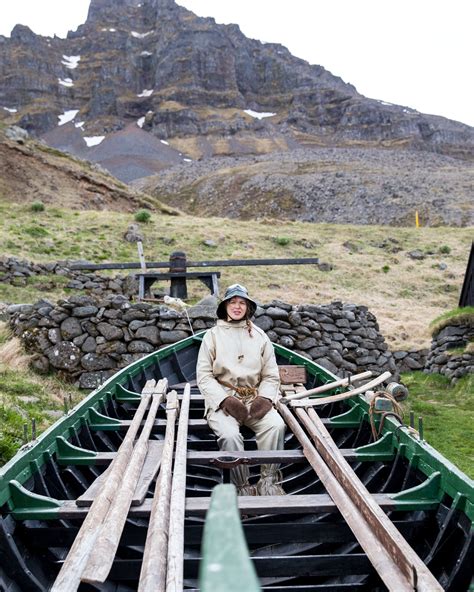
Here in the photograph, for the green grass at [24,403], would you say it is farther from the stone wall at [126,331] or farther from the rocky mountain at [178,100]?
the rocky mountain at [178,100]

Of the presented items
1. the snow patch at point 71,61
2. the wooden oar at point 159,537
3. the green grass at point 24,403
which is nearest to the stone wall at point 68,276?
the green grass at point 24,403

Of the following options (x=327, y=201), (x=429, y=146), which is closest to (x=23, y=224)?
(x=327, y=201)

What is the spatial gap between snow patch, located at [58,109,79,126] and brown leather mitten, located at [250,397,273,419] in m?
114

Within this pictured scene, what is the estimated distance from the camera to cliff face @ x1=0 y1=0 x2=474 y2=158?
313 ft

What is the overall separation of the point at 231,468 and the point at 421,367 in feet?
31.7

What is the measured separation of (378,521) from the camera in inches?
111

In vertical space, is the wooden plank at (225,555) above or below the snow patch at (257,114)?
below

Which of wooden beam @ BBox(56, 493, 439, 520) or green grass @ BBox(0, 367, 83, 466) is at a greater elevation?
wooden beam @ BBox(56, 493, 439, 520)

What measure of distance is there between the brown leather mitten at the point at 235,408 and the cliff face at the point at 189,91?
82870 millimetres

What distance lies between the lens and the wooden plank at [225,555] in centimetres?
76

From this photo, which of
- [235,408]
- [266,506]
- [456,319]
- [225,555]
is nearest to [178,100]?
[456,319]

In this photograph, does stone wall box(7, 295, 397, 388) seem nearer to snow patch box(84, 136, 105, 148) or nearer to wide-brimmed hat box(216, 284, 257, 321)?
wide-brimmed hat box(216, 284, 257, 321)

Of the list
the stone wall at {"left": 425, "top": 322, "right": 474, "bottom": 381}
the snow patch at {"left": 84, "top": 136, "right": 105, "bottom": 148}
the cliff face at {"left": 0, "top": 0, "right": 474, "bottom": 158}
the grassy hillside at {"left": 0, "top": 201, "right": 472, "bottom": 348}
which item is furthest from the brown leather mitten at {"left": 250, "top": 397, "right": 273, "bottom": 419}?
the snow patch at {"left": 84, "top": 136, "right": 105, "bottom": 148}

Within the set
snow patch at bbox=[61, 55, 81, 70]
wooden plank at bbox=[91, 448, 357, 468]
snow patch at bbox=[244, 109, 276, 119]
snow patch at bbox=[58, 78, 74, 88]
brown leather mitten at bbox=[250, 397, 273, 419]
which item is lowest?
wooden plank at bbox=[91, 448, 357, 468]
